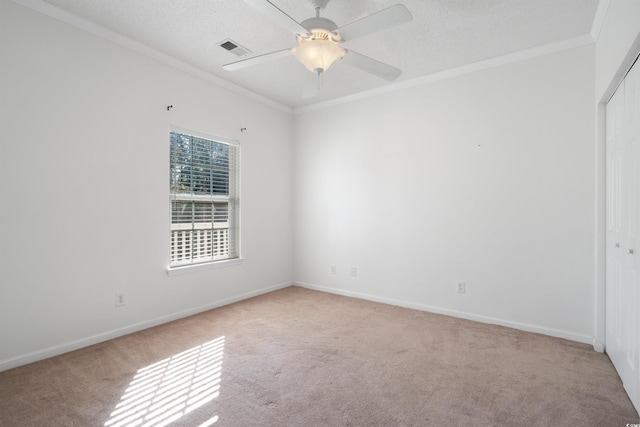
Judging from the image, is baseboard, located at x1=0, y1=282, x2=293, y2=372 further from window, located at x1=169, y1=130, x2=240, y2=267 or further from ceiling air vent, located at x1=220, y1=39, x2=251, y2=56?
ceiling air vent, located at x1=220, y1=39, x2=251, y2=56

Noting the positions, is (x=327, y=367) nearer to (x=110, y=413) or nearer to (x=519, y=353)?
(x=110, y=413)

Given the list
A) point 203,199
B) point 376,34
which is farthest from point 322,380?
point 376,34

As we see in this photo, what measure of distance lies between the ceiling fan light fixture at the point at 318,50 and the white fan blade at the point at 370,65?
0.33ft

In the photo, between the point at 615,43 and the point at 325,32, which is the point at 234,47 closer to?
the point at 325,32

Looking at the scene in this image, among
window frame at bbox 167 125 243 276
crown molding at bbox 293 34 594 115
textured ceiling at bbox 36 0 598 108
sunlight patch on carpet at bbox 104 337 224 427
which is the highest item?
textured ceiling at bbox 36 0 598 108

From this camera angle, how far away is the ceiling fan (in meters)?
1.84

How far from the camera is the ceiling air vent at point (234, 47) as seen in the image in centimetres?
298

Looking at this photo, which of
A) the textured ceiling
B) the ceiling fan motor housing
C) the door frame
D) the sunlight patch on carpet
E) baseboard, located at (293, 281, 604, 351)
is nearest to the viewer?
the sunlight patch on carpet

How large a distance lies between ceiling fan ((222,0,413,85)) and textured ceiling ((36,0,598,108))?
1.43 ft

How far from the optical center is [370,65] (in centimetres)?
243

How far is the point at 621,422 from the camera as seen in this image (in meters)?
1.78

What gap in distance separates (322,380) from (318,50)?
88.5 inches

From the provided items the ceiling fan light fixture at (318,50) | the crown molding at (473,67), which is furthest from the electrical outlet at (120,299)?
the crown molding at (473,67)

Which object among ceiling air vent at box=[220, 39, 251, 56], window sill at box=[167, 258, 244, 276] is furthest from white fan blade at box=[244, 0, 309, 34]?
window sill at box=[167, 258, 244, 276]
